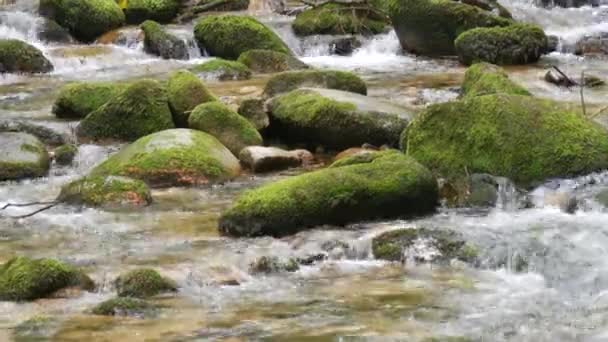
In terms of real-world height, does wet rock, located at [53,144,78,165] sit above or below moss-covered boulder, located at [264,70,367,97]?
below

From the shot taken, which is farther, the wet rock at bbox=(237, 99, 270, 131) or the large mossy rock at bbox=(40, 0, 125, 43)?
the large mossy rock at bbox=(40, 0, 125, 43)

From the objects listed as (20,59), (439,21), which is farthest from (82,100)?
(439,21)

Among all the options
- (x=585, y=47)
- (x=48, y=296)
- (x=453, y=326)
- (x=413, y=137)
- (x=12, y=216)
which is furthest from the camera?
(x=585, y=47)

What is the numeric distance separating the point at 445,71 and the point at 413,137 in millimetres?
6371

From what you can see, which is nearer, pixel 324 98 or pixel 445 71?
pixel 324 98

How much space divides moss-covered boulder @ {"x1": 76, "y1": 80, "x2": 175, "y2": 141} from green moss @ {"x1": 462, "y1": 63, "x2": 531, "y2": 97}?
3246 millimetres

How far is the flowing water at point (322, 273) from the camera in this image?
5723 millimetres

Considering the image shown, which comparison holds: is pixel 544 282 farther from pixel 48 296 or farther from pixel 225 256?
pixel 48 296

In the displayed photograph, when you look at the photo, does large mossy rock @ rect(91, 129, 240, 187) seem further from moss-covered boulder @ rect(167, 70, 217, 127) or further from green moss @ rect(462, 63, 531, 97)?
green moss @ rect(462, 63, 531, 97)

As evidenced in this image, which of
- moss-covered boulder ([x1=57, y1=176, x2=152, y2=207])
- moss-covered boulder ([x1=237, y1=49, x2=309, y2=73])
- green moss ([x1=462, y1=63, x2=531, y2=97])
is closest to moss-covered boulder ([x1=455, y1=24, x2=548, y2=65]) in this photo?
moss-covered boulder ([x1=237, y1=49, x2=309, y2=73])

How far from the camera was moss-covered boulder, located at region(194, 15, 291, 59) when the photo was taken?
1708 cm

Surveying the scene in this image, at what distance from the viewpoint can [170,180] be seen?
953 cm

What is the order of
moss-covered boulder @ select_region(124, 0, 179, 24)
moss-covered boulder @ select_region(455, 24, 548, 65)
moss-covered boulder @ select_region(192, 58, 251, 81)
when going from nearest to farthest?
1. moss-covered boulder @ select_region(192, 58, 251, 81)
2. moss-covered boulder @ select_region(455, 24, 548, 65)
3. moss-covered boulder @ select_region(124, 0, 179, 24)

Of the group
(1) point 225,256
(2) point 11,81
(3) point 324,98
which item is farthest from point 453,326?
(2) point 11,81
